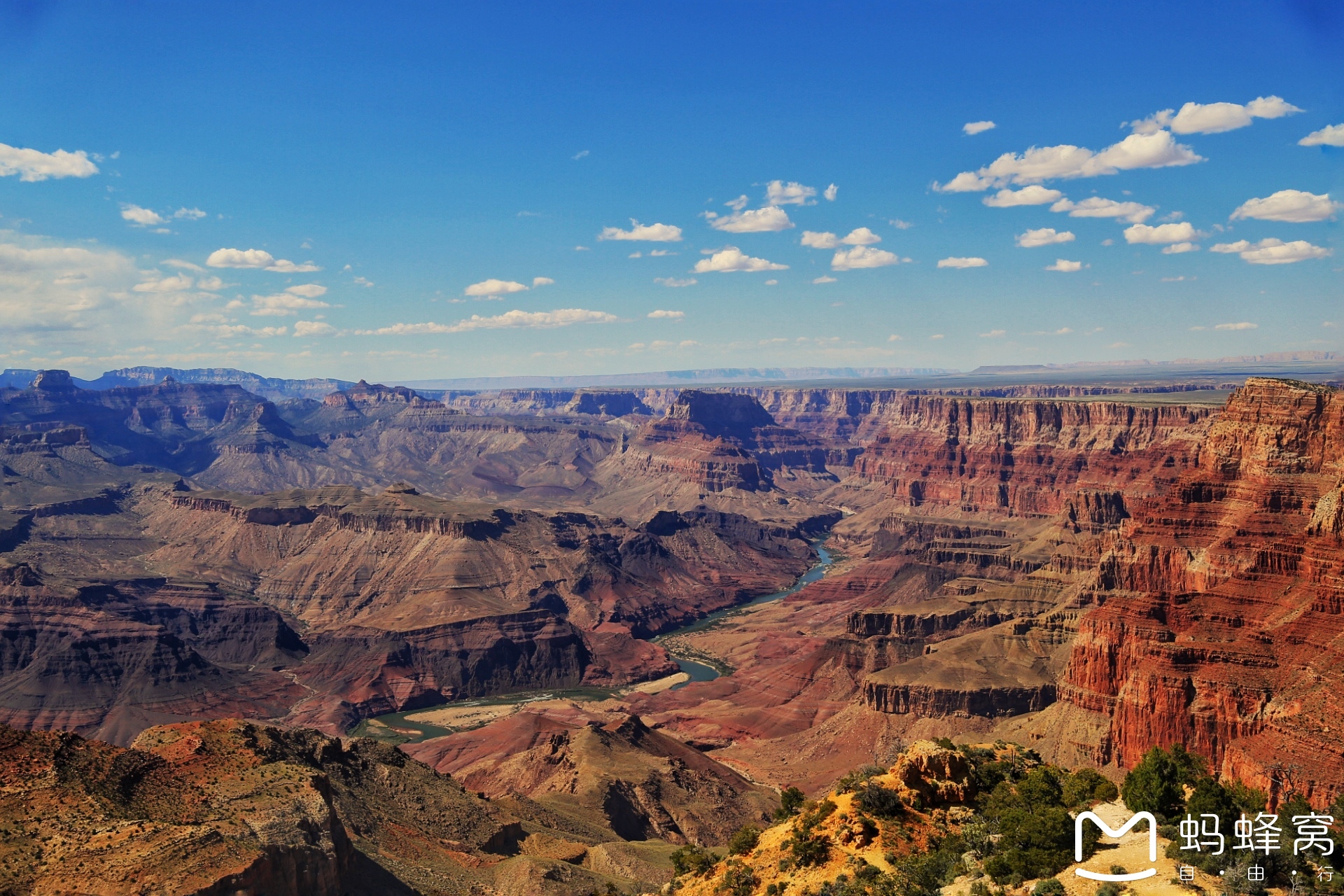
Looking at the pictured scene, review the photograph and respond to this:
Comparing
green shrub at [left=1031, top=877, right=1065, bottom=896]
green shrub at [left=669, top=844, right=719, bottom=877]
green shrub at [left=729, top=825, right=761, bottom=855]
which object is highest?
green shrub at [left=1031, top=877, right=1065, bottom=896]

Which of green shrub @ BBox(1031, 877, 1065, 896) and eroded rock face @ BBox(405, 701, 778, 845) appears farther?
eroded rock face @ BBox(405, 701, 778, 845)

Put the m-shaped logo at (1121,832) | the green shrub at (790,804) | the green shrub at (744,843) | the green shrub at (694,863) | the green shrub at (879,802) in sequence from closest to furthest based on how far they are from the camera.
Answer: the m-shaped logo at (1121,832) → the green shrub at (879,802) → the green shrub at (744,843) → the green shrub at (694,863) → the green shrub at (790,804)

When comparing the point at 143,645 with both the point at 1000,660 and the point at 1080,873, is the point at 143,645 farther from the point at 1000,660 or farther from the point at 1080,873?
the point at 1080,873

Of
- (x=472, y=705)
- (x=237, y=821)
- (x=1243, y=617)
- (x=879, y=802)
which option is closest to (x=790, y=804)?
(x=879, y=802)

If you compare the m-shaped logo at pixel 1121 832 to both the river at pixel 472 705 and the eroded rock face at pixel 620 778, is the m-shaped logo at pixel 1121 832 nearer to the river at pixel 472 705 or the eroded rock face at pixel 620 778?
the eroded rock face at pixel 620 778

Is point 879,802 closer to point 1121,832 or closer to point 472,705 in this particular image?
point 1121,832

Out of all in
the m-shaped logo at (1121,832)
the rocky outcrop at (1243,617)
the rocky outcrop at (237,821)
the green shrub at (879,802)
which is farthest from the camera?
the rocky outcrop at (1243,617)

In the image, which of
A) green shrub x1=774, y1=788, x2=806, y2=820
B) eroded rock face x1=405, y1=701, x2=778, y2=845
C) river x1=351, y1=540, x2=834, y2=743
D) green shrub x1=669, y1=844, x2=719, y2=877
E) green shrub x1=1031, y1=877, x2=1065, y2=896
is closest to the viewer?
green shrub x1=1031, y1=877, x2=1065, y2=896

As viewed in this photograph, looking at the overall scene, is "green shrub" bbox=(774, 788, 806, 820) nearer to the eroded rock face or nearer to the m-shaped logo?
the m-shaped logo

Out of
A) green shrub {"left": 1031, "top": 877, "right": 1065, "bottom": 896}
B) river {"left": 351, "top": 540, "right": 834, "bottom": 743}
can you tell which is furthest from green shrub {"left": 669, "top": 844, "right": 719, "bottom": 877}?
river {"left": 351, "top": 540, "right": 834, "bottom": 743}

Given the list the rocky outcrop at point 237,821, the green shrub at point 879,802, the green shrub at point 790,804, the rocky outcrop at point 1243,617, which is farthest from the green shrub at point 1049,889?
the rocky outcrop at point 1243,617

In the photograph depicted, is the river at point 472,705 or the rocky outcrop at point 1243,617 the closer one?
the rocky outcrop at point 1243,617
